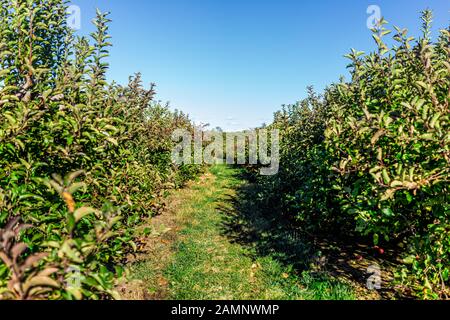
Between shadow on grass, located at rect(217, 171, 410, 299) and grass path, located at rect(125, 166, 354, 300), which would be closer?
grass path, located at rect(125, 166, 354, 300)

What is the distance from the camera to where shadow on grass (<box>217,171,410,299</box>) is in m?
5.33

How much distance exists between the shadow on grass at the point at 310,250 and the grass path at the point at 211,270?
Result: 0.23 metres

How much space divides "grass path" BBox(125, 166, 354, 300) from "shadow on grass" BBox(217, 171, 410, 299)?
0.76 ft

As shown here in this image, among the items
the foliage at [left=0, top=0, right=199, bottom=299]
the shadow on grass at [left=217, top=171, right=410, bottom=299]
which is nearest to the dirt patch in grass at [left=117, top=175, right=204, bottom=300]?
the foliage at [left=0, top=0, right=199, bottom=299]

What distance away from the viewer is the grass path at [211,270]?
4840 millimetres

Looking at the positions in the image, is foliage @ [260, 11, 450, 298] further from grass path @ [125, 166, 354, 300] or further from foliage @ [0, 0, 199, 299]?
foliage @ [0, 0, 199, 299]

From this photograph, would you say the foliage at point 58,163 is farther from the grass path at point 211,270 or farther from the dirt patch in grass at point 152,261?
the grass path at point 211,270

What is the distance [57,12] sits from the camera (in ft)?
17.7

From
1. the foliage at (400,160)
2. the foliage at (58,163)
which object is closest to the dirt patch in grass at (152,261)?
the foliage at (58,163)

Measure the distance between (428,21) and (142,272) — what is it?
24.0 ft

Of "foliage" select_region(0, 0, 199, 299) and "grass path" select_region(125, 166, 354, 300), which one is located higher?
"foliage" select_region(0, 0, 199, 299)

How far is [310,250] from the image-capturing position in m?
6.57

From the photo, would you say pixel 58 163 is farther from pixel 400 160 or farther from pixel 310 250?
pixel 310 250
